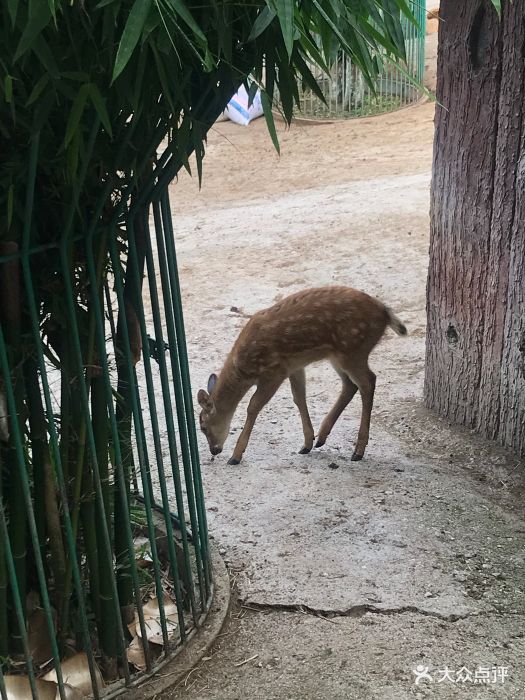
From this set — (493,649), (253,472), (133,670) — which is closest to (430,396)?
(253,472)

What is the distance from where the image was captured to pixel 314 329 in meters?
4.87

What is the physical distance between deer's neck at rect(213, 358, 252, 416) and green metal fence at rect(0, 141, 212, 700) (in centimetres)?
206

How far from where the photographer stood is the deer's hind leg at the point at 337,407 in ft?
16.3

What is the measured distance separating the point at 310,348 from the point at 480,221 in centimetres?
114

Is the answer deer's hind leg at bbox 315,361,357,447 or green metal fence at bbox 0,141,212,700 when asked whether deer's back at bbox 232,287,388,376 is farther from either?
green metal fence at bbox 0,141,212,700

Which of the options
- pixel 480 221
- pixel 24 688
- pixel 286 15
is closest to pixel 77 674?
pixel 24 688

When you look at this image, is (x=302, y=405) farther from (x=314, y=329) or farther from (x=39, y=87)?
(x=39, y=87)

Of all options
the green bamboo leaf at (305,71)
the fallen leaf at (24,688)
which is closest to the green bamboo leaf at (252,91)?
the green bamboo leaf at (305,71)

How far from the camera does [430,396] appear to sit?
5148mm

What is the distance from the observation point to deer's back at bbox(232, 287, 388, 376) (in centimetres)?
486

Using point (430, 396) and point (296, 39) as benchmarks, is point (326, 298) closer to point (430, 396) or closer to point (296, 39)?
point (430, 396)

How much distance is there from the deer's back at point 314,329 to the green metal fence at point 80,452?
5.91 ft

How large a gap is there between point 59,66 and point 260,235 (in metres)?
7.04

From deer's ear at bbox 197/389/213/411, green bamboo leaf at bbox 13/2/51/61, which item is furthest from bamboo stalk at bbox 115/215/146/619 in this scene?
deer's ear at bbox 197/389/213/411
